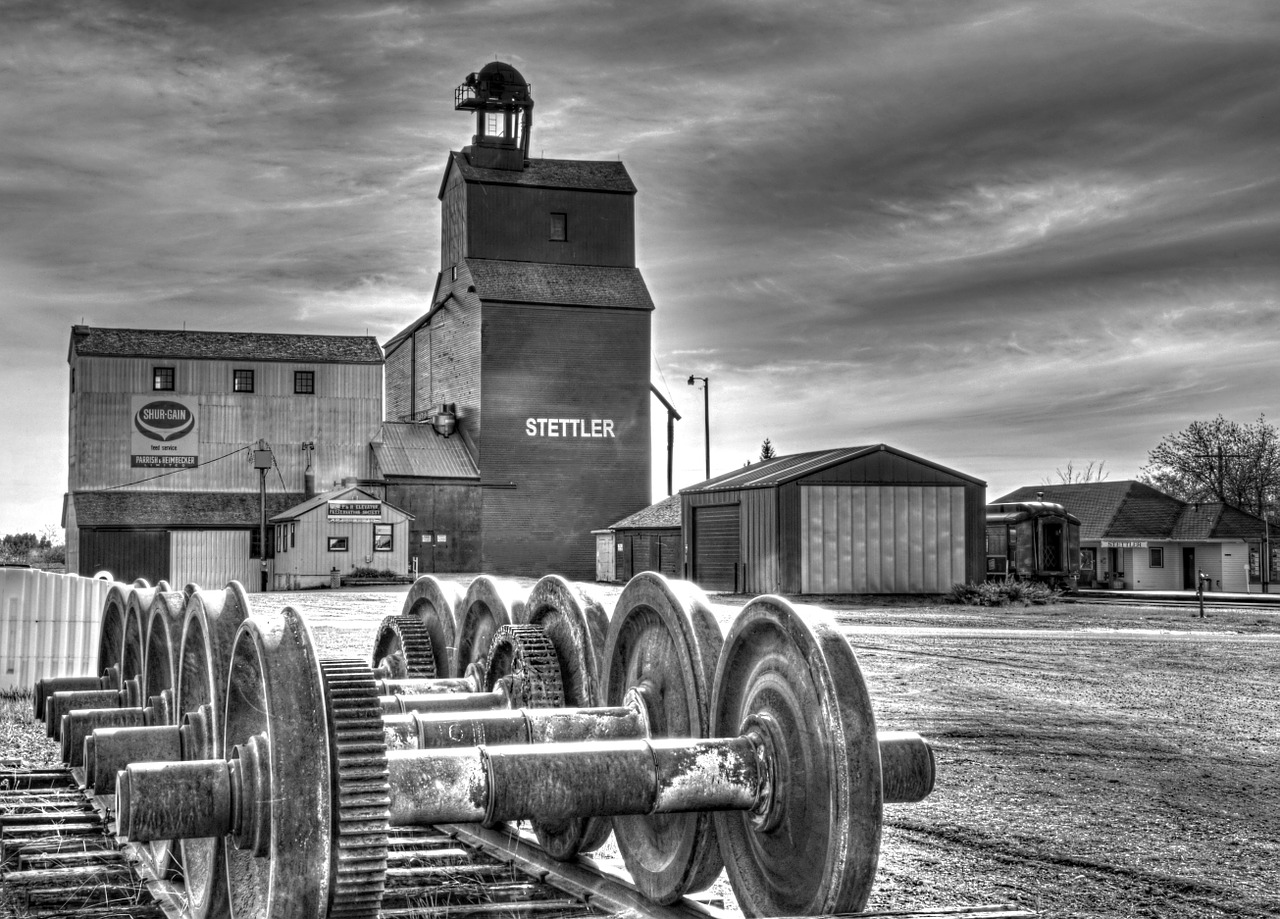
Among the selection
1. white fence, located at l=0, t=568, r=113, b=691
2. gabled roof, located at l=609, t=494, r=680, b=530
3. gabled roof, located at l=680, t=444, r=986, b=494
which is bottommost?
white fence, located at l=0, t=568, r=113, b=691

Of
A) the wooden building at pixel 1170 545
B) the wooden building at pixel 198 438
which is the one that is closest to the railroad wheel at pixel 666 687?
the wooden building at pixel 198 438

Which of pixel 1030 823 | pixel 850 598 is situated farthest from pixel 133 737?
pixel 850 598

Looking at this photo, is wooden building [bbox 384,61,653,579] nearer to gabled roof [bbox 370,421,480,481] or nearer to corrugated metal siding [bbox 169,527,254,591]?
gabled roof [bbox 370,421,480,481]

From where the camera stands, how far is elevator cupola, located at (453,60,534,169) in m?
48.3

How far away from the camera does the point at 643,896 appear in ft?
15.3

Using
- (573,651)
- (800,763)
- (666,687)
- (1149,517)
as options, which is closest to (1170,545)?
(1149,517)

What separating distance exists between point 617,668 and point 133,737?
5.99 feet

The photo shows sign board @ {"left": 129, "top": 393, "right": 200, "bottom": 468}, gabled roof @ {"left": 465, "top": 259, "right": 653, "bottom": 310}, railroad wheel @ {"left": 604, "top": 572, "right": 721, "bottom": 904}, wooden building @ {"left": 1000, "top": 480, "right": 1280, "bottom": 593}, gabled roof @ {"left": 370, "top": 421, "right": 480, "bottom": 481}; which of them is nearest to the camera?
railroad wheel @ {"left": 604, "top": 572, "right": 721, "bottom": 904}

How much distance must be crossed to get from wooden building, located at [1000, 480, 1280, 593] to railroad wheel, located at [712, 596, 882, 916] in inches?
1930

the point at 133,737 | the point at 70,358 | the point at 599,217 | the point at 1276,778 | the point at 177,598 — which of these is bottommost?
the point at 1276,778

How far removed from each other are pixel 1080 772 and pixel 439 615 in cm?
419

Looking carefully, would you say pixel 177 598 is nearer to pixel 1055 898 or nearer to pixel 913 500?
pixel 1055 898

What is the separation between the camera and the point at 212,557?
137ft

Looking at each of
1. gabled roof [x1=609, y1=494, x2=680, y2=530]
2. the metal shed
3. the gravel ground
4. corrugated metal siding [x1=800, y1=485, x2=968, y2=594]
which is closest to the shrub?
corrugated metal siding [x1=800, y1=485, x2=968, y2=594]
